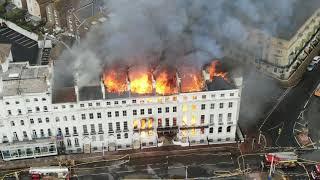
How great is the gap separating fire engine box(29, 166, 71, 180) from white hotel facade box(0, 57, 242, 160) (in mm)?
6154

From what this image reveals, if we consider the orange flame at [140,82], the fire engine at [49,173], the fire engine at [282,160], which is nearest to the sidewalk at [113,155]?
the fire engine at [49,173]

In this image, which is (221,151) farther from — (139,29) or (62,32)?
(62,32)

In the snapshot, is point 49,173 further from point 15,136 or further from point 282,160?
point 282,160

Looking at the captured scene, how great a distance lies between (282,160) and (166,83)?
1249 inches

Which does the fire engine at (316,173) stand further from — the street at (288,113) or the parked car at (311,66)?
the parked car at (311,66)

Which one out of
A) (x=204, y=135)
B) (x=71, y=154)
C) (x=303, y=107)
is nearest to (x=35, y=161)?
(x=71, y=154)

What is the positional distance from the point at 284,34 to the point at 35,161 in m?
72.4

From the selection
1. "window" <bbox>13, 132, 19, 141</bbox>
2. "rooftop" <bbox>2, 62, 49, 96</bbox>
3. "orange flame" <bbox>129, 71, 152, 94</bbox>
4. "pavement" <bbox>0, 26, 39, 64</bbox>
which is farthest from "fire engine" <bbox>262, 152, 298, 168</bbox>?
"pavement" <bbox>0, 26, 39, 64</bbox>

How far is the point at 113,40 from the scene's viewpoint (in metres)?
130

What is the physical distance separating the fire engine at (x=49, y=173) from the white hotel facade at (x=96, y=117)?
20.2 feet

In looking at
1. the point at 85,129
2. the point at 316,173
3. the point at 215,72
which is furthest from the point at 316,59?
the point at 85,129

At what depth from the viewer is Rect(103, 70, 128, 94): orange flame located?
120875 millimetres

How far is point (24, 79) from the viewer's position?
123 metres

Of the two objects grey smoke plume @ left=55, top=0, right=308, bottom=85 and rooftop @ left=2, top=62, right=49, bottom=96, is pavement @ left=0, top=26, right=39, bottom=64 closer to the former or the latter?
grey smoke plume @ left=55, top=0, right=308, bottom=85
